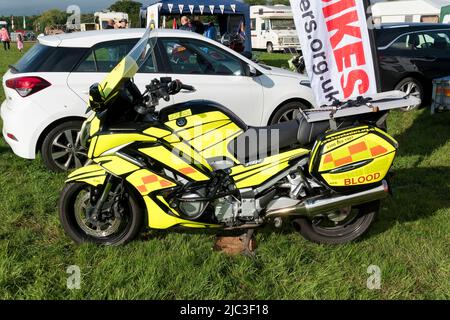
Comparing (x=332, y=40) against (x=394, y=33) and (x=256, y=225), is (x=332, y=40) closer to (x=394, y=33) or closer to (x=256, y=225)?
(x=256, y=225)

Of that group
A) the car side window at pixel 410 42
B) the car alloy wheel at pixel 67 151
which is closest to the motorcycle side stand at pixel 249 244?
the car alloy wheel at pixel 67 151

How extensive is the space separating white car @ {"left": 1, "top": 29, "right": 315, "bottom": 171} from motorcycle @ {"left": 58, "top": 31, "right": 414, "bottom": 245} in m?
1.90

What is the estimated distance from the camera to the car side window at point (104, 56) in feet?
→ 17.5

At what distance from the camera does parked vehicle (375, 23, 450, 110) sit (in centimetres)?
908

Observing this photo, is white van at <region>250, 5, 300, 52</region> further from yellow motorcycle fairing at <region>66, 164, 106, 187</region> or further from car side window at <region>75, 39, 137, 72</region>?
yellow motorcycle fairing at <region>66, 164, 106, 187</region>

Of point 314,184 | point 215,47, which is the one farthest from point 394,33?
point 314,184

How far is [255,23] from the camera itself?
2922 centimetres

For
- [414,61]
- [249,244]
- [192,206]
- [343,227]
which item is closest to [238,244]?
[249,244]

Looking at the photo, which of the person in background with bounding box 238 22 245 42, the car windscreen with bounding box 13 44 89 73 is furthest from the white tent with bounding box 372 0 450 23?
the car windscreen with bounding box 13 44 89 73

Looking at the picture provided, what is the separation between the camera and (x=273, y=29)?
27.4m

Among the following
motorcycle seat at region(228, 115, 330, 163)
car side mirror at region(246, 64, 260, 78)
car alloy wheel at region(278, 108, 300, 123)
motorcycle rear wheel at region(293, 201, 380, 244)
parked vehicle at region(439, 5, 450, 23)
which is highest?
parked vehicle at region(439, 5, 450, 23)

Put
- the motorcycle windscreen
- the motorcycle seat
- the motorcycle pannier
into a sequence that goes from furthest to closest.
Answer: the motorcycle seat, the motorcycle pannier, the motorcycle windscreen

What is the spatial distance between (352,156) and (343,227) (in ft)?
2.51
